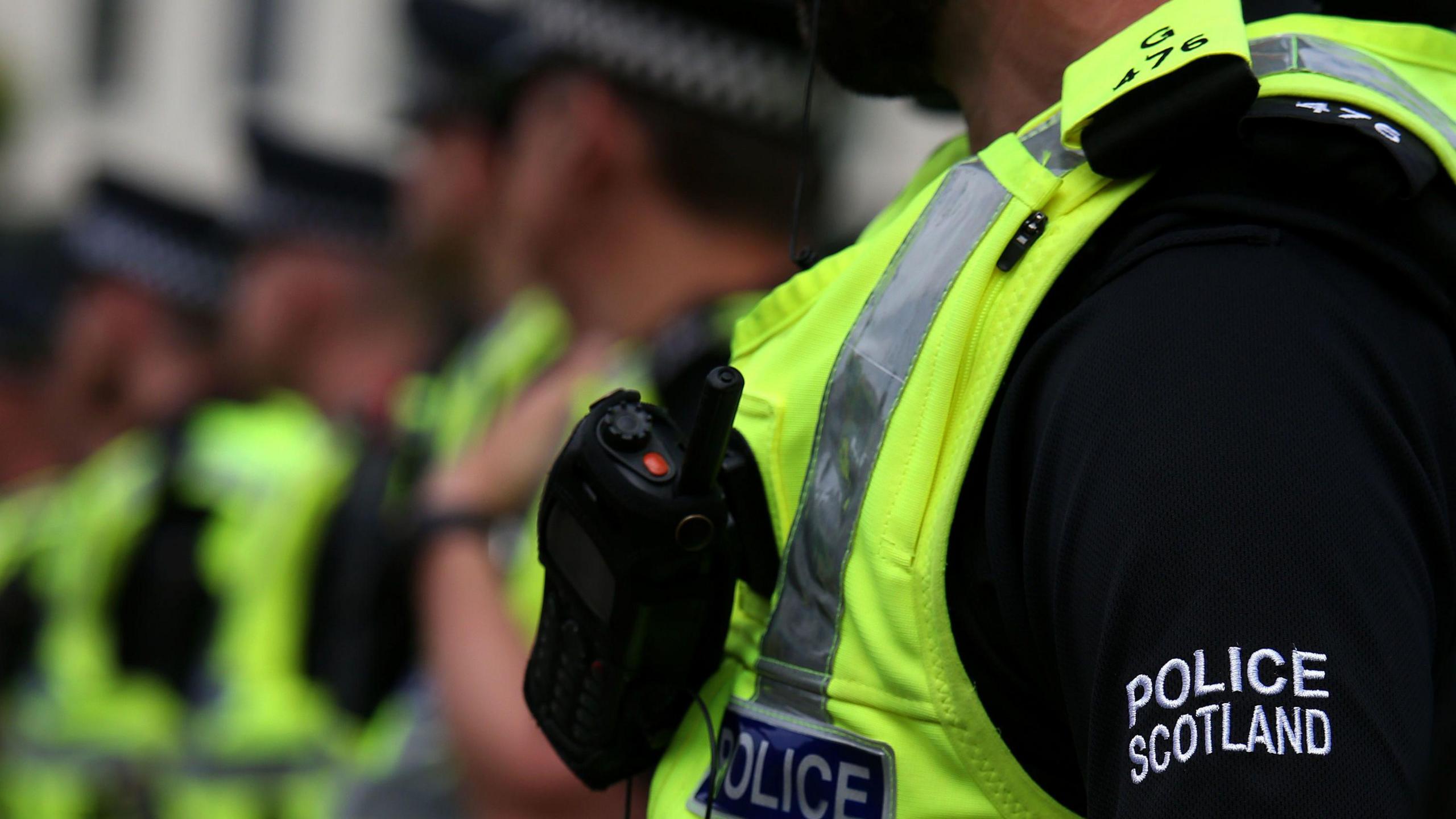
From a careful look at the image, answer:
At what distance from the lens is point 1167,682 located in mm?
884

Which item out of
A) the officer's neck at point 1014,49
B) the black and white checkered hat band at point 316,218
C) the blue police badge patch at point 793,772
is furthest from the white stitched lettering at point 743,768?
the black and white checkered hat band at point 316,218

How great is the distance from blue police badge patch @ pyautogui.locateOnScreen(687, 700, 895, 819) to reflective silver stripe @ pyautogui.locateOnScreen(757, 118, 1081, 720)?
0.02 meters

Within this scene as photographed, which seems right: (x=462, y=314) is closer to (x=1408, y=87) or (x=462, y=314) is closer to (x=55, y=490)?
(x=55, y=490)

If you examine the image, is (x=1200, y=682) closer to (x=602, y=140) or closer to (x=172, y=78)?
(x=602, y=140)

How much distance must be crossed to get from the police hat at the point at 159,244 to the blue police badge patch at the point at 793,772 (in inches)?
197

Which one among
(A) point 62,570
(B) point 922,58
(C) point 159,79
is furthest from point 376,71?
(B) point 922,58

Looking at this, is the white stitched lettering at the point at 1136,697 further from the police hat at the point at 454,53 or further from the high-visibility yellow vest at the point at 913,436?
the police hat at the point at 454,53

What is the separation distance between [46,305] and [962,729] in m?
7.14

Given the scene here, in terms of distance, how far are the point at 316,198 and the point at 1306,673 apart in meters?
4.71

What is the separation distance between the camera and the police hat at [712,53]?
244cm

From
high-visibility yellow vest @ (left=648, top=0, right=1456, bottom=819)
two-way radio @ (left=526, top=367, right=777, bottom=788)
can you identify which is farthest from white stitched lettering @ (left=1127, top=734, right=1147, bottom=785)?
two-way radio @ (left=526, top=367, right=777, bottom=788)

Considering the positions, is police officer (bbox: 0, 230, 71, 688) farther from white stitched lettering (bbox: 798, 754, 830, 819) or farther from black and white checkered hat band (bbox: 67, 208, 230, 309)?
white stitched lettering (bbox: 798, 754, 830, 819)

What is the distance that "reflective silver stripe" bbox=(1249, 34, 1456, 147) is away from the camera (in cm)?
105

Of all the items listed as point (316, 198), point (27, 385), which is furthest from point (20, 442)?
point (316, 198)
